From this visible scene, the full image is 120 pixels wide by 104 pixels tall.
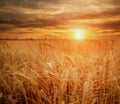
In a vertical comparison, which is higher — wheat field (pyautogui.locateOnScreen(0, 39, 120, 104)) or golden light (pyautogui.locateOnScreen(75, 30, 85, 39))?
golden light (pyautogui.locateOnScreen(75, 30, 85, 39))

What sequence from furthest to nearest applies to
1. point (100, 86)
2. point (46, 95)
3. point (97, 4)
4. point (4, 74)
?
point (97, 4) → point (4, 74) → point (100, 86) → point (46, 95)

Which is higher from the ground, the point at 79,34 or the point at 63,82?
the point at 79,34

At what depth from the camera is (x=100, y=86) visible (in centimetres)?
118

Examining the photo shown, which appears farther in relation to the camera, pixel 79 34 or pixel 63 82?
pixel 79 34

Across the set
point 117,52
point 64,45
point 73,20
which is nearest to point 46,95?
point 117,52

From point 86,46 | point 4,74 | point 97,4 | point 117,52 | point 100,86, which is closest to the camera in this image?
point 100,86

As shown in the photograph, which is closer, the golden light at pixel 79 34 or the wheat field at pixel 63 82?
the wheat field at pixel 63 82

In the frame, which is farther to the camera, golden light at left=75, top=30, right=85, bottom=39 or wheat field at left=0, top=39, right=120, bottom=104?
golden light at left=75, top=30, right=85, bottom=39

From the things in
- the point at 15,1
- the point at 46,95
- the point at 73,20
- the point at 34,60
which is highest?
the point at 15,1

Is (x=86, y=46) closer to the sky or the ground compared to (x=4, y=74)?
closer to the sky

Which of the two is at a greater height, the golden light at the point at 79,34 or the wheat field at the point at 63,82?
the golden light at the point at 79,34

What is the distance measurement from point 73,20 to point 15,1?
→ 56 cm

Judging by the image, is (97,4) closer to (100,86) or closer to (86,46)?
(86,46)

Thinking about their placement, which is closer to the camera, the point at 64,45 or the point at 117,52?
the point at 117,52
